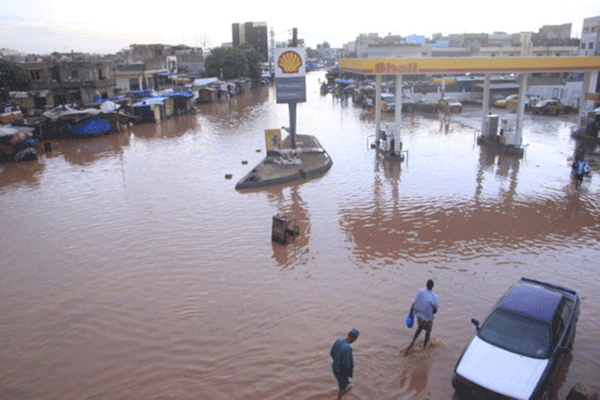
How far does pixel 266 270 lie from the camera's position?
10242mm

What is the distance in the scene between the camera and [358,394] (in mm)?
6297

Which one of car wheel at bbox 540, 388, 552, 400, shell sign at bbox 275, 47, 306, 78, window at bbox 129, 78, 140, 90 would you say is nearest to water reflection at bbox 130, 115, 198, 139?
shell sign at bbox 275, 47, 306, 78

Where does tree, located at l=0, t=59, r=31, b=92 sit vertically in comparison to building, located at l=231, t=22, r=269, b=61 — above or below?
below

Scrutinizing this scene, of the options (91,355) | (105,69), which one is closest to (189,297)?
(91,355)

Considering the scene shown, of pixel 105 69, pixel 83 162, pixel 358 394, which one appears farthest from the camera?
pixel 105 69

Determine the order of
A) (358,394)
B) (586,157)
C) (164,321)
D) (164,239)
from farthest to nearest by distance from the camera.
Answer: (586,157) < (164,239) < (164,321) < (358,394)

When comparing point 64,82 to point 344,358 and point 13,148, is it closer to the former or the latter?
point 13,148

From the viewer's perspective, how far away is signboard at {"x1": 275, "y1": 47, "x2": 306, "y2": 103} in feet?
64.8

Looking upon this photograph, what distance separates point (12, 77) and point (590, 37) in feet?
196

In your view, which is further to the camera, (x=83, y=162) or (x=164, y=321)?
(x=83, y=162)

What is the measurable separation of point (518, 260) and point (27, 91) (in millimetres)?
44885

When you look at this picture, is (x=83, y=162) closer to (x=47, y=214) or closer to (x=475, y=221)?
(x=47, y=214)

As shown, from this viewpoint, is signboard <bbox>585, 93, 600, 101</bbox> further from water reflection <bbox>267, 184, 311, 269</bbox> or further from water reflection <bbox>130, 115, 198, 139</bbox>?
water reflection <bbox>130, 115, 198, 139</bbox>

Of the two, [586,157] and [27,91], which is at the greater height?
[27,91]
